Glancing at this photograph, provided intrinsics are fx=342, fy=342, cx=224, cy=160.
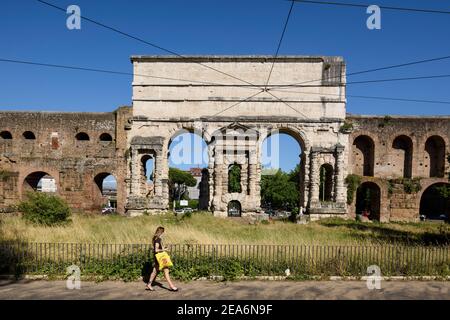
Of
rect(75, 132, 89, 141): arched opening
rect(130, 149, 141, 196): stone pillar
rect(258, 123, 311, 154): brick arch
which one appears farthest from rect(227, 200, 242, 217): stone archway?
rect(75, 132, 89, 141): arched opening

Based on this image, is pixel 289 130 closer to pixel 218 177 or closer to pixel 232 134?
pixel 232 134

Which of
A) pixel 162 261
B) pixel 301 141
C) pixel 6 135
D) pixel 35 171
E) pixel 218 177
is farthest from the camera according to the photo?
pixel 6 135

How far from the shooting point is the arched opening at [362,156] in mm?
27453

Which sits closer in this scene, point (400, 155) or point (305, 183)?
point (305, 183)

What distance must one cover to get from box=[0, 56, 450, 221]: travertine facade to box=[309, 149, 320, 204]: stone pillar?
7 cm

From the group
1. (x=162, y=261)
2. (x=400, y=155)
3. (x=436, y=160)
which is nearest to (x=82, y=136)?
(x=162, y=261)

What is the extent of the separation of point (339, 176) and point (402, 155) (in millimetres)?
7262

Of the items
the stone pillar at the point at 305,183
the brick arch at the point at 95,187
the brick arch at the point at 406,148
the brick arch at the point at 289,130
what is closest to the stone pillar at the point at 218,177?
the brick arch at the point at 289,130

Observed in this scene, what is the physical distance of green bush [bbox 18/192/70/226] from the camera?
1592 cm

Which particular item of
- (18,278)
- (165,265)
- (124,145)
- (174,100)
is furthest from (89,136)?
(165,265)

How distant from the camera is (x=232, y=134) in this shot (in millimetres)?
24141

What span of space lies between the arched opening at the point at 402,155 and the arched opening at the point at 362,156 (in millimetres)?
1882

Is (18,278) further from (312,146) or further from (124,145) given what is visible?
(312,146)

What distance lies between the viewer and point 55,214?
16.3 metres
